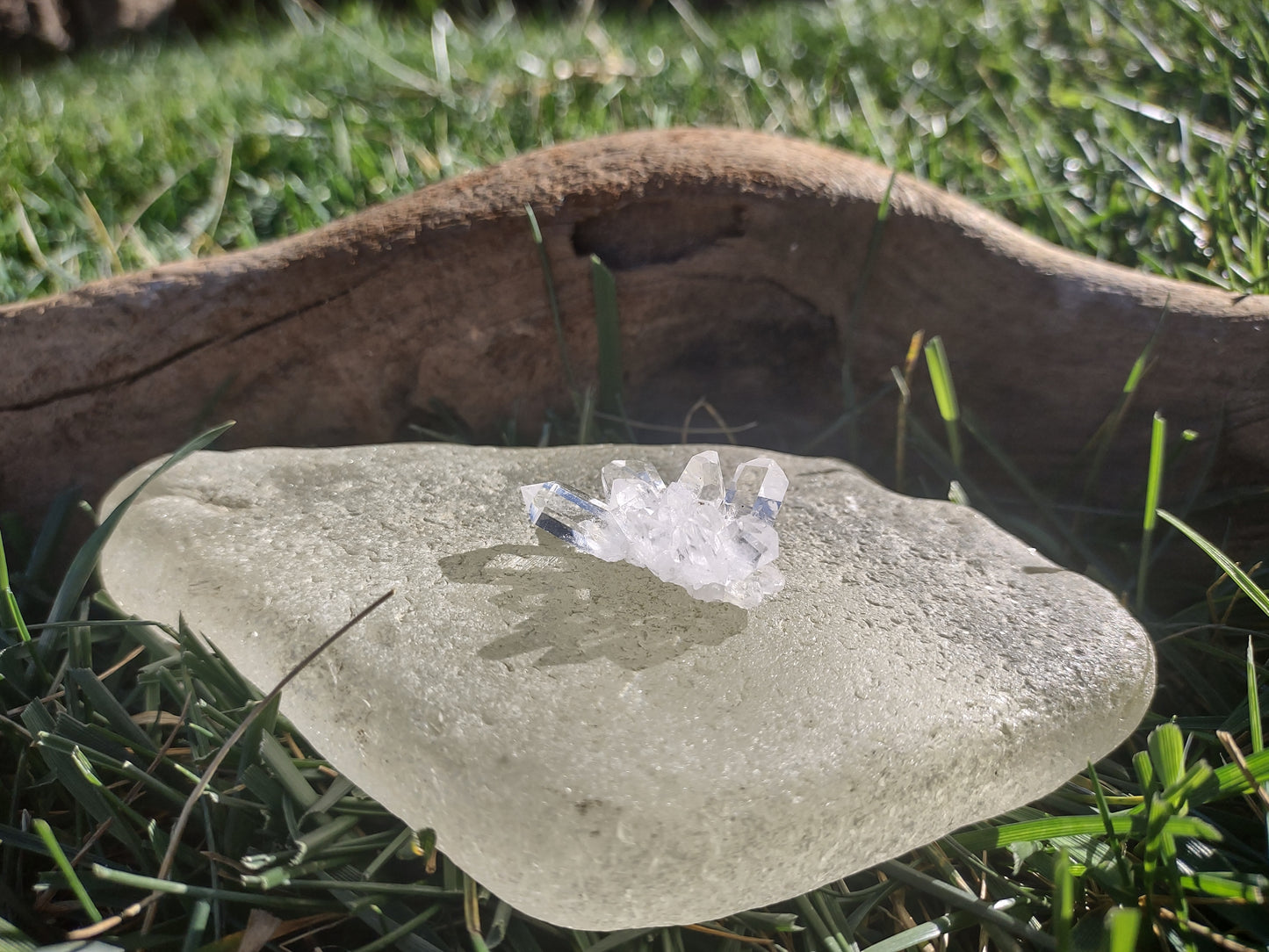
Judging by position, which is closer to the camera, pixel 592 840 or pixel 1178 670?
pixel 592 840

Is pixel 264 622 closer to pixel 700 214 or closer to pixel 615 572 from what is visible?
pixel 615 572

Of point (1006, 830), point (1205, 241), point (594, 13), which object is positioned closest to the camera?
point (1006, 830)

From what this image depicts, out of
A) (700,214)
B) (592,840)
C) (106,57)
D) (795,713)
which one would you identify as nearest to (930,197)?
(700,214)

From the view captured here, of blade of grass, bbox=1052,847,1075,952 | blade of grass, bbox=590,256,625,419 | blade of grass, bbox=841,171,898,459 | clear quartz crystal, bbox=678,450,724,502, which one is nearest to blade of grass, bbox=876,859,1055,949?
blade of grass, bbox=1052,847,1075,952

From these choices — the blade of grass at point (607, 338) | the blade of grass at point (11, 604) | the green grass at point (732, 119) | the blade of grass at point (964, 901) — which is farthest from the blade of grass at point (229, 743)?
the green grass at point (732, 119)

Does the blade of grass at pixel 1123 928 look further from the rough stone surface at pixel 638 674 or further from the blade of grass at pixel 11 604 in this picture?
the blade of grass at pixel 11 604

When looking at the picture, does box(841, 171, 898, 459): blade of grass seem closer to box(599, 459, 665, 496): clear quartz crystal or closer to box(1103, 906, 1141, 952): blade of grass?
box(599, 459, 665, 496): clear quartz crystal
